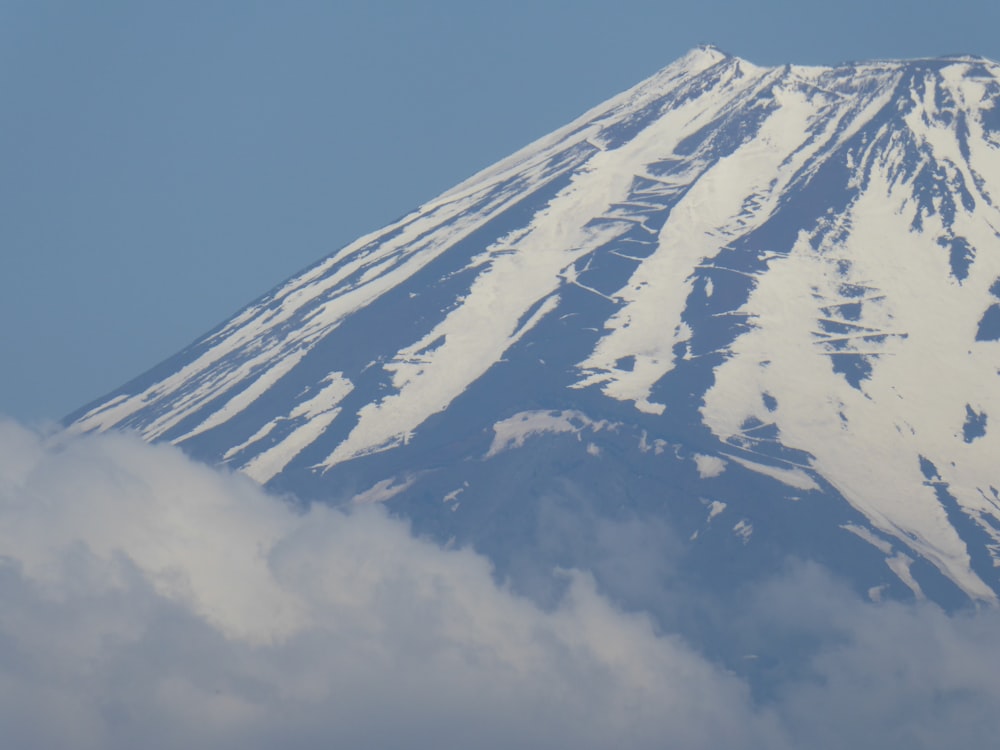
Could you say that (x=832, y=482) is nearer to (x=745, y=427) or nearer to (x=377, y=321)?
(x=745, y=427)

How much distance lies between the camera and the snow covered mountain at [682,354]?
98.8 meters

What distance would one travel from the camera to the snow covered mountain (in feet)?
324

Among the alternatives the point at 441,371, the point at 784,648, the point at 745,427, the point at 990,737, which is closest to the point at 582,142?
the point at 441,371

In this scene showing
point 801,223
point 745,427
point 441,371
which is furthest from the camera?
point 801,223

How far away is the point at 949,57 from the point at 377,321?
37.5 metres

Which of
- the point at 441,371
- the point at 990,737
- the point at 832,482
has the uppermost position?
the point at 441,371

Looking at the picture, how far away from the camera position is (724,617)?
3819 inches

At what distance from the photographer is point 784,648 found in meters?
95.2

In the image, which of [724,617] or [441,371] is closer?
[724,617]

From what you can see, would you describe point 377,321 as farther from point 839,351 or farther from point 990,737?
point 990,737

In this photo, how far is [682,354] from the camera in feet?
353

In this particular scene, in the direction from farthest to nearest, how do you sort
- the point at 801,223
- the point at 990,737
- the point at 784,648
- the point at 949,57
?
the point at 949,57
the point at 801,223
the point at 784,648
the point at 990,737

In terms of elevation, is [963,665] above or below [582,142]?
below

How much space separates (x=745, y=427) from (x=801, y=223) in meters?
19.6
